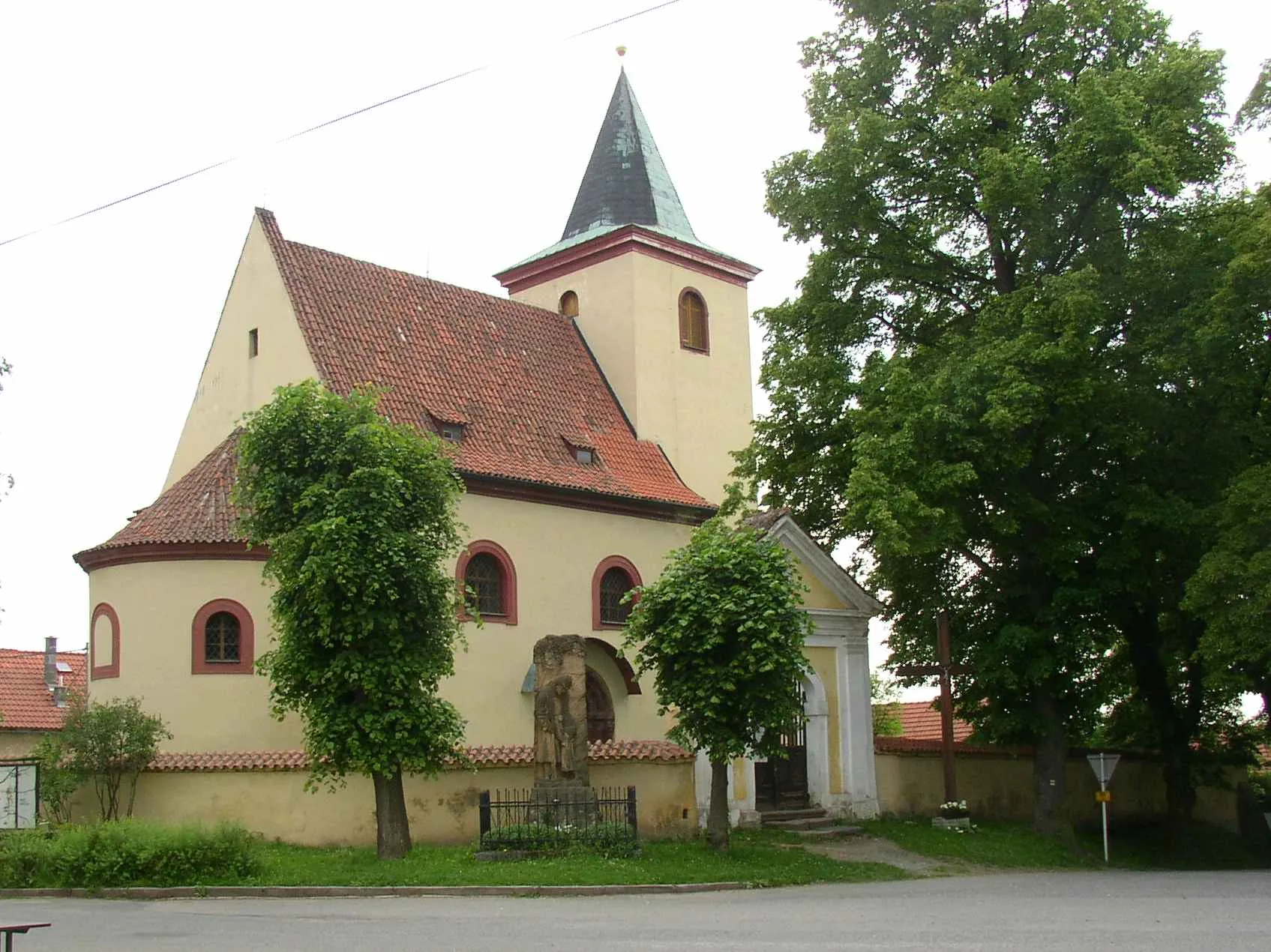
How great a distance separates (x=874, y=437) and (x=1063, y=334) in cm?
339

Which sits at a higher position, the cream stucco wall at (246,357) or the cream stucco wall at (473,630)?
the cream stucco wall at (246,357)

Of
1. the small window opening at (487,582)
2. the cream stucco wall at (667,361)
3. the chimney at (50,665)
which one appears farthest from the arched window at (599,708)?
the chimney at (50,665)

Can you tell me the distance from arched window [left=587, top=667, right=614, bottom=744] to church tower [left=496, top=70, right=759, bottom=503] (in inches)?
243

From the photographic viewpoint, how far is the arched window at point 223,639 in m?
25.3

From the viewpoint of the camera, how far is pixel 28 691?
43.1 meters

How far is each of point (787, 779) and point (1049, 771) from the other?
466cm

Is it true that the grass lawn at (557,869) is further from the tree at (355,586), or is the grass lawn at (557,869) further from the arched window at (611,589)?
the arched window at (611,589)

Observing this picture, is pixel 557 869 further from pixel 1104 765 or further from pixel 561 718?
pixel 1104 765

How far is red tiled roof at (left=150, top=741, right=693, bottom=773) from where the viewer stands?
22.2 metres

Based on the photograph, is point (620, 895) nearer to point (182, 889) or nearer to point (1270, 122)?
point (182, 889)

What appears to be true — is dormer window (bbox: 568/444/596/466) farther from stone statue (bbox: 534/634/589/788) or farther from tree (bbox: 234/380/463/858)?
tree (bbox: 234/380/463/858)

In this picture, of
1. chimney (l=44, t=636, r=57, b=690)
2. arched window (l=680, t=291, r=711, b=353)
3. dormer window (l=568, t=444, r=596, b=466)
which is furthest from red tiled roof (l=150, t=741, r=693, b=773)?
chimney (l=44, t=636, r=57, b=690)

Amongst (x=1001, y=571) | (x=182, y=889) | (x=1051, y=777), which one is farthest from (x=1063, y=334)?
(x=182, y=889)

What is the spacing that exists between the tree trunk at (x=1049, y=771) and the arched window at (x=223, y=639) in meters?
14.0
